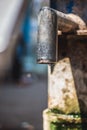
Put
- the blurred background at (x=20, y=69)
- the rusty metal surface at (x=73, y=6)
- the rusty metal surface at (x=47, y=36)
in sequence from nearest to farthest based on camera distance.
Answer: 1. the rusty metal surface at (x=47, y=36)
2. the rusty metal surface at (x=73, y=6)
3. the blurred background at (x=20, y=69)

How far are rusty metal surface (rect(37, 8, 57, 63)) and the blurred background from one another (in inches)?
23.5

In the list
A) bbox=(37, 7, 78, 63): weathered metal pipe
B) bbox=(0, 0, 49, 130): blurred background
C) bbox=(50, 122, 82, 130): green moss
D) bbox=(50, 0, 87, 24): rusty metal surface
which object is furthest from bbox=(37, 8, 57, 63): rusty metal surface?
bbox=(0, 0, 49, 130): blurred background

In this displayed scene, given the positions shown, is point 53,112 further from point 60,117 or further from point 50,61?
point 50,61

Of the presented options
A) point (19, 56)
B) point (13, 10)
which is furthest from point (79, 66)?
point (19, 56)

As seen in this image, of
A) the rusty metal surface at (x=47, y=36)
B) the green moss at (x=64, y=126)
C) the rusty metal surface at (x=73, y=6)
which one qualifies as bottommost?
the green moss at (x=64, y=126)

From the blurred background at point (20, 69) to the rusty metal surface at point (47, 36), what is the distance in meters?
0.60

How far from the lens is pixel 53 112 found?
1.55 m

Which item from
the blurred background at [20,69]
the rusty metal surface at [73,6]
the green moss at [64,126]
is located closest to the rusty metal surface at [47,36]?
the rusty metal surface at [73,6]

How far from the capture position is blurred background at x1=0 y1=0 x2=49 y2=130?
16.3 feet

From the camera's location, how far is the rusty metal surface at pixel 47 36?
3.84 ft

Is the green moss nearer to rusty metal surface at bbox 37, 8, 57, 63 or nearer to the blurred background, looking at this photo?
rusty metal surface at bbox 37, 8, 57, 63

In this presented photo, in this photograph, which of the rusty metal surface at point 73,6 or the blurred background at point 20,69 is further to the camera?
the blurred background at point 20,69

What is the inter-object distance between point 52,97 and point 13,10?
3.98m

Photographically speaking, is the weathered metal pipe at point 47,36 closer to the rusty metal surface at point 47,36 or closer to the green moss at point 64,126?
Result: the rusty metal surface at point 47,36
